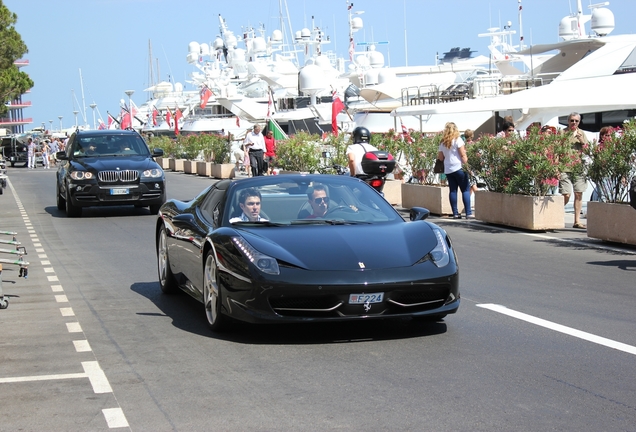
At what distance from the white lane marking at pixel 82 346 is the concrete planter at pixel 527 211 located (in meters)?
9.67

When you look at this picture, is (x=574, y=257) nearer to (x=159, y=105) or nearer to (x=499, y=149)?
(x=499, y=149)

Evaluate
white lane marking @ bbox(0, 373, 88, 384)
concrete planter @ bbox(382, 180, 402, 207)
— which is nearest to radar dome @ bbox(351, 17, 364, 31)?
concrete planter @ bbox(382, 180, 402, 207)

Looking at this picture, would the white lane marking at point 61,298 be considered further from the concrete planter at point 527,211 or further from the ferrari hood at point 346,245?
the concrete planter at point 527,211

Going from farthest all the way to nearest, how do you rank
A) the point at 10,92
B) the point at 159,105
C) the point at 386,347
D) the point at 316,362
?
the point at 159,105 < the point at 10,92 < the point at 386,347 < the point at 316,362

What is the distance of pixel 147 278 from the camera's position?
455 inches

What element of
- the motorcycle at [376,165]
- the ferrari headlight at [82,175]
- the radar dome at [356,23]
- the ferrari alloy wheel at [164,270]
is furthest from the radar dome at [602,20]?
the radar dome at [356,23]

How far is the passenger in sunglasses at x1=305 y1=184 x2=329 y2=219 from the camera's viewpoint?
28.4ft

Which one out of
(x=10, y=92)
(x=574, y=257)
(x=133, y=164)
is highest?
(x=10, y=92)

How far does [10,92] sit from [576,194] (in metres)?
49.9

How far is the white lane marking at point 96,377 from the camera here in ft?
20.4

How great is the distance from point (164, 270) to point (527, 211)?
25.1 ft

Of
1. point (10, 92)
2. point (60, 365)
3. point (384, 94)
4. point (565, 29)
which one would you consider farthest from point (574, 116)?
point (10, 92)

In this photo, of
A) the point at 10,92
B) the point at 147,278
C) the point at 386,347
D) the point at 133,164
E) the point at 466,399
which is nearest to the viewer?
the point at 466,399

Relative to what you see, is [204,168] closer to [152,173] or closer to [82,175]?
[152,173]
